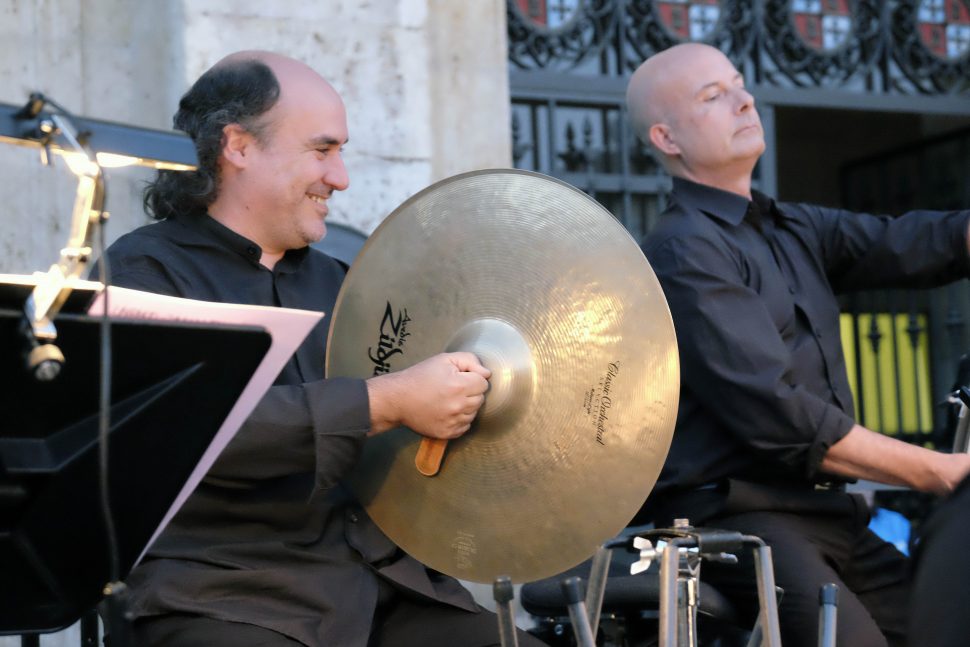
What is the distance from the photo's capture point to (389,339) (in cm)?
272

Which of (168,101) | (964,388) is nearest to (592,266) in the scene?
(964,388)

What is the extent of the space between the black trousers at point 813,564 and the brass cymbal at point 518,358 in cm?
69

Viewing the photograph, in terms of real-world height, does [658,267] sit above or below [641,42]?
below

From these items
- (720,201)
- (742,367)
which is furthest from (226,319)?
(720,201)

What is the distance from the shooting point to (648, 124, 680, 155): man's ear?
11.9 feet

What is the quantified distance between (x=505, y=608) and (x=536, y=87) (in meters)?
3.19

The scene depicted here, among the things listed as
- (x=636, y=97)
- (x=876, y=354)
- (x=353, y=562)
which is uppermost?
A: (x=636, y=97)

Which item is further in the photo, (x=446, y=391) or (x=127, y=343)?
(x=446, y=391)

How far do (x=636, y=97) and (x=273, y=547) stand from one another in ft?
5.41

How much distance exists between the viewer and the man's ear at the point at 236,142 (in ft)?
9.68

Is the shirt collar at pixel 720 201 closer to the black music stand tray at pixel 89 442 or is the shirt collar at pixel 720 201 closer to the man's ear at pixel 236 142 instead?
the man's ear at pixel 236 142

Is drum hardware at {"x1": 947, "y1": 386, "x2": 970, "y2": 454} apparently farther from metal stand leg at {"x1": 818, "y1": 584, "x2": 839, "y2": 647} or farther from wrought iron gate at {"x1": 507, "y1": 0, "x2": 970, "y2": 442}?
wrought iron gate at {"x1": 507, "y1": 0, "x2": 970, "y2": 442}

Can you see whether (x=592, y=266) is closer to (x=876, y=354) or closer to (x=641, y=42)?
(x=641, y=42)

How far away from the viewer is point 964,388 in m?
3.04
